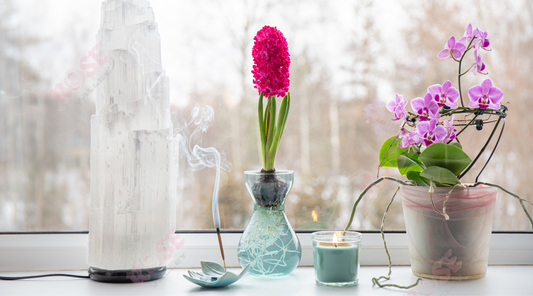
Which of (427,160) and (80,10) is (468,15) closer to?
(427,160)

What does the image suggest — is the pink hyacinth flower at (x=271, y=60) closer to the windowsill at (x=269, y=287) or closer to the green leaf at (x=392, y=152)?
the green leaf at (x=392, y=152)

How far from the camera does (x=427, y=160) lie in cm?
73

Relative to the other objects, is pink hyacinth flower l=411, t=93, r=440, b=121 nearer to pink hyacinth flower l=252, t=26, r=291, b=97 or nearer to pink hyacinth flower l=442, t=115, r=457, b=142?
pink hyacinth flower l=442, t=115, r=457, b=142

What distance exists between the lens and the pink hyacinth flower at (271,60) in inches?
30.2

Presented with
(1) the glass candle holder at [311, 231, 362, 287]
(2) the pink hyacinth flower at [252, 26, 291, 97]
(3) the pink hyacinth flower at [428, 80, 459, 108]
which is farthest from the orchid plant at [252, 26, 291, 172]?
(3) the pink hyacinth flower at [428, 80, 459, 108]

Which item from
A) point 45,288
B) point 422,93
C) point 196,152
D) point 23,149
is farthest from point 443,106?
point 23,149

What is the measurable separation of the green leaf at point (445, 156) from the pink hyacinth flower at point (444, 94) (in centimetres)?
10

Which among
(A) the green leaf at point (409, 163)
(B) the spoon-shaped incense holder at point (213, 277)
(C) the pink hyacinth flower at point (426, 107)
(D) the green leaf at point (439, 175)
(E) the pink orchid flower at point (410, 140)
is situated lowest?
(B) the spoon-shaped incense holder at point (213, 277)

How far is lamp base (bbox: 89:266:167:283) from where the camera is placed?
2.36 ft

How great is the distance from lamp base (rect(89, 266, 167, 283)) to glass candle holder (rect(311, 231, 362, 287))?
0.31m

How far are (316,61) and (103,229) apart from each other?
0.63 meters

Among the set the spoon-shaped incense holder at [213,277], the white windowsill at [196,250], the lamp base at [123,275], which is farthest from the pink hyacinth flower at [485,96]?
the lamp base at [123,275]

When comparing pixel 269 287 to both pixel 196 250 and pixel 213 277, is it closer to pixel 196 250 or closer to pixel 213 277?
pixel 213 277

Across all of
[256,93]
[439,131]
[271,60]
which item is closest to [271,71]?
[271,60]
